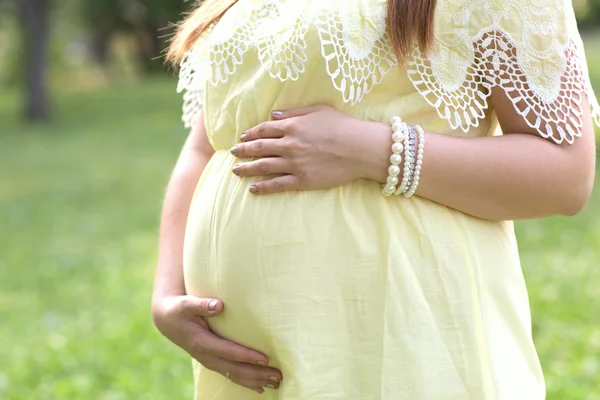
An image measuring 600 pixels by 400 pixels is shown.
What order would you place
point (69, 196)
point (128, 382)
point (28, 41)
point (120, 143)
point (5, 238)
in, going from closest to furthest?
point (128, 382) → point (5, 238) → point (69, 196) → point (120, 143) → point (28, 41)

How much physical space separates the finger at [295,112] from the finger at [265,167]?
0.08 metres

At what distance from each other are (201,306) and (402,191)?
1.50 ft

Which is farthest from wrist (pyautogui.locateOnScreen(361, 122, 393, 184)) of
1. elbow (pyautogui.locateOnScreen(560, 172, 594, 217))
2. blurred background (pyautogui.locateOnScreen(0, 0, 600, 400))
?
blurred background (pyautogui.locateOnScreen(0, 0, 600, 400))

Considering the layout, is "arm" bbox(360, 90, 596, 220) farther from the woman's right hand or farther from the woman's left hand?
the woman's right hand

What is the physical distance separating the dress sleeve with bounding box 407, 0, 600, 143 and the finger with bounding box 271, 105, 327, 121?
0.18m

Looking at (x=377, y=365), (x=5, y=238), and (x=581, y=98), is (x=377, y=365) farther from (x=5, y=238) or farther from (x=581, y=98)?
(x=5, y=238)

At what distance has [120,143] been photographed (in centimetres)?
1294

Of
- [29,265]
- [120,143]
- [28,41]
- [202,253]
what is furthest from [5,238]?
[28,41]

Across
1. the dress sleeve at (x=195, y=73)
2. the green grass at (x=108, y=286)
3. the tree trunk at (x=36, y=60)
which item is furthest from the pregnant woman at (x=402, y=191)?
the tree trunk at (x=36, y=60)

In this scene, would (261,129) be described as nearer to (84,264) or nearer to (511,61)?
(511,61)

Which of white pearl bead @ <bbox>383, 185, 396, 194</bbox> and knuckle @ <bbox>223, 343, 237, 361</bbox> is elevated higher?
white pearl bead @ <bbox>383, 185, 396, 194</bbox>

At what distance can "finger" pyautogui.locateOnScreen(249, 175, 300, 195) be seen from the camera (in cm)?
151

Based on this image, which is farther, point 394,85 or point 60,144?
point 60,144

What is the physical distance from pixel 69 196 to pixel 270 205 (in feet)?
26.9
